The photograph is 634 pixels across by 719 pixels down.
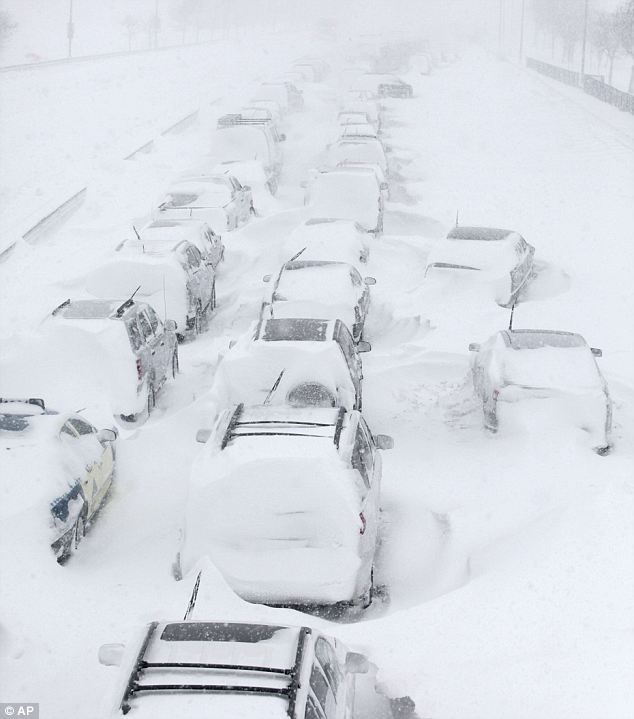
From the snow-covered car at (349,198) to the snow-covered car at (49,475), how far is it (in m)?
11.0

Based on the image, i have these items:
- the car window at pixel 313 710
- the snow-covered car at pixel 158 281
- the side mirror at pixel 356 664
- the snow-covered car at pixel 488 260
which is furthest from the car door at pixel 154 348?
the car window at pixel 313 710

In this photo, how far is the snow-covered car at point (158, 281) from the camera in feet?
41.6

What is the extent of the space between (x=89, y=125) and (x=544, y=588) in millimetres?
35505

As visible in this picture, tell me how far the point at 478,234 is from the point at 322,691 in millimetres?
12520

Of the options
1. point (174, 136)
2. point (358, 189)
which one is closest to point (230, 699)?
point (358, 189)

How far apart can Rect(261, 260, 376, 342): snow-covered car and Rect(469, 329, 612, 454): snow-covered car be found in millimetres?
2337

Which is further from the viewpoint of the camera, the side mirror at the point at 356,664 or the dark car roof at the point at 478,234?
the dark car roof at the point at 478,234

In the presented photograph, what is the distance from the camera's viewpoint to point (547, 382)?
9867mm

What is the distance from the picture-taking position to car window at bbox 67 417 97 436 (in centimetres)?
836

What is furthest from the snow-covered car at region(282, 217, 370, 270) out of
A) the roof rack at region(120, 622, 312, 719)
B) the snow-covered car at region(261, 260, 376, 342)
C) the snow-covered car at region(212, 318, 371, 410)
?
the roof rack at region(120, 622, 312, 719)

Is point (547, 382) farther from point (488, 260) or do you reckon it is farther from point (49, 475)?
point (49, 475)

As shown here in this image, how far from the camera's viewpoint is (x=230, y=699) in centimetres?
407

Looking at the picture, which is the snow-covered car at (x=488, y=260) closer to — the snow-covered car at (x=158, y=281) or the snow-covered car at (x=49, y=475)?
the snow-covered car at (x=158, y=281)

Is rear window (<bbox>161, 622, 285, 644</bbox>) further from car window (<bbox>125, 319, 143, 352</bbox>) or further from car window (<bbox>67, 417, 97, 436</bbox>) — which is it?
car window (<bbox>125, 319, 143, 352</bbox>)
